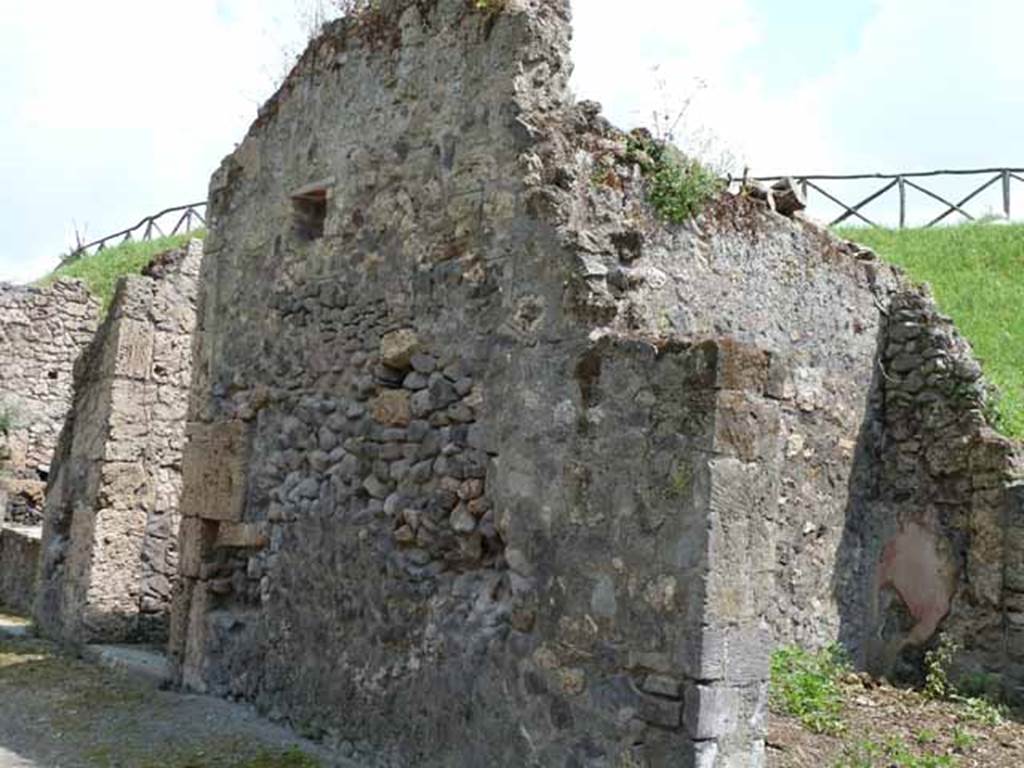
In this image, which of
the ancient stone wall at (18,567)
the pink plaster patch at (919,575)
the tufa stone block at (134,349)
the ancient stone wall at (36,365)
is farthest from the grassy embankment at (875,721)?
the ancient stone wall at (36,365)

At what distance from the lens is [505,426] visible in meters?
5.32

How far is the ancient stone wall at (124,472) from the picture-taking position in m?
8.91

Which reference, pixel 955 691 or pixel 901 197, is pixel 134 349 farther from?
pixel 901 197

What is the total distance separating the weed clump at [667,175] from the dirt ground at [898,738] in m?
2.61

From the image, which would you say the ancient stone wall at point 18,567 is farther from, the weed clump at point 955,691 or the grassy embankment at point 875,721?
the weed clump at point 955,691

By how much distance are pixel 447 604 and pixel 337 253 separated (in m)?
2.22

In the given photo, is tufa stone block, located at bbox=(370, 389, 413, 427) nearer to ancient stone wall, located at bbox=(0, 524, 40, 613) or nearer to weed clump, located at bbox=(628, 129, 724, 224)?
weed clump, located at bbox=(628, 129, 724, 224)

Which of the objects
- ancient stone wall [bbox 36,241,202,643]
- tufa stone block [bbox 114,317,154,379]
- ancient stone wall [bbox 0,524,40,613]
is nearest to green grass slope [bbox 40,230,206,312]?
ancient stone wall [bbox 0,524,40,613]

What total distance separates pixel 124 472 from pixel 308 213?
10.3 ft

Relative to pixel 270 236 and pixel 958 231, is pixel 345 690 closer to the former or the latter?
pixel 270 236

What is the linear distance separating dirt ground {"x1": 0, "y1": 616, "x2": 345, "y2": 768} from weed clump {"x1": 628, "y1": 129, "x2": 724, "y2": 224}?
3.22 meters

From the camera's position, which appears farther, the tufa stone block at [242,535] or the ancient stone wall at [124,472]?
the ancient stone wall at [124,472]

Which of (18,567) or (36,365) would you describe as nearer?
(18,567)

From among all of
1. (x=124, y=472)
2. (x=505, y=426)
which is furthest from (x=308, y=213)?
(x=124, y=472)
